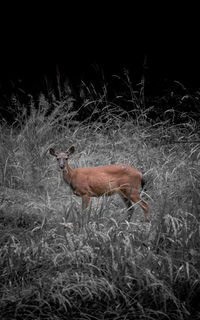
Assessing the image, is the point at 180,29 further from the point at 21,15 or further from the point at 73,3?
the point at 21,15

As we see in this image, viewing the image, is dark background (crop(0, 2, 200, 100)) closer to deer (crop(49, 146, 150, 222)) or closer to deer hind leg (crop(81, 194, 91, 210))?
deer (crop(49, 146, 150, 222))

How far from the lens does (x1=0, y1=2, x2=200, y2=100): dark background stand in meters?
8.66

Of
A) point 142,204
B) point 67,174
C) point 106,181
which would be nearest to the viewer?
point 142,204

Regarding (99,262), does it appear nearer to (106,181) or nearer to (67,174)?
(106,181)

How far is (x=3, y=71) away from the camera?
9.29 metres

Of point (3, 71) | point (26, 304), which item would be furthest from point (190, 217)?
point (3, 71)

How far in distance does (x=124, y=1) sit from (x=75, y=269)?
23.3 ft

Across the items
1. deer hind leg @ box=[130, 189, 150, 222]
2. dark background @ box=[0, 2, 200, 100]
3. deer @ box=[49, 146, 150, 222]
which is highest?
dark background @ box=[0, 2, 200, 100]

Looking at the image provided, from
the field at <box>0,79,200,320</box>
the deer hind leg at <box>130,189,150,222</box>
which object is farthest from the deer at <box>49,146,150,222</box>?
the field at <box>0,79,200,320</box>

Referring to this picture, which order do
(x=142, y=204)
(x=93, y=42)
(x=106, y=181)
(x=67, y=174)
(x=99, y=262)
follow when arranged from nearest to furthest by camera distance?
(x=99, y=262) → (x=142, y=204) → (x=106, y=181) → (x=67, y=174) → (x=93, y=42)

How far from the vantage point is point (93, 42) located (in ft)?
29.9

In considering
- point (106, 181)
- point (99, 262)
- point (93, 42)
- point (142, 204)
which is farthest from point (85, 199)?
point (93, 42)

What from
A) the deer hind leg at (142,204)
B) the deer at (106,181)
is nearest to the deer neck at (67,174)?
the deer at (106,181)

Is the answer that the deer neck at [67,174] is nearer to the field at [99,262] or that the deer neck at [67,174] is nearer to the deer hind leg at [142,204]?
the field at [99,262]
